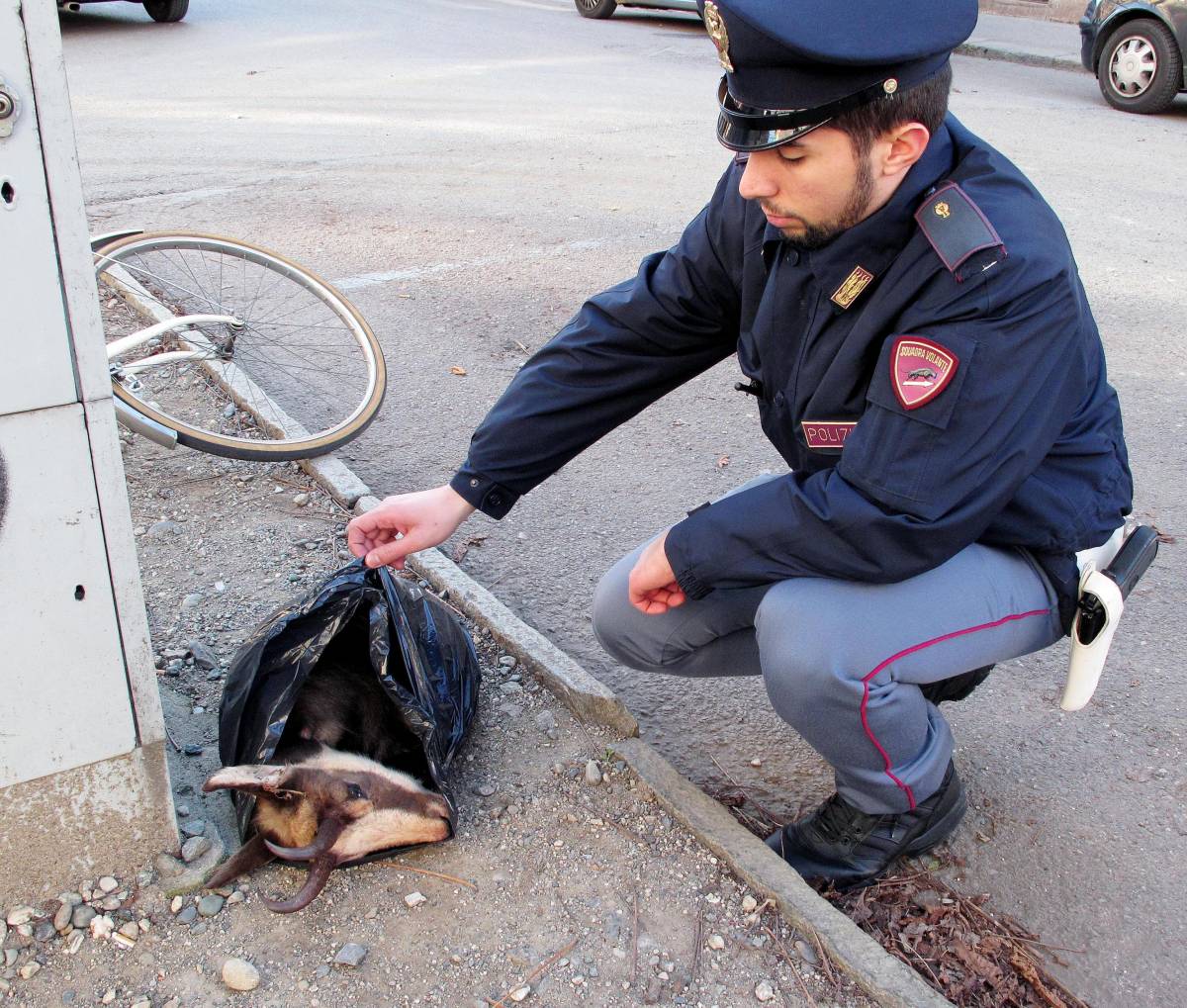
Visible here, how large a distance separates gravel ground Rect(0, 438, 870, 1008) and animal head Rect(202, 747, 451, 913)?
0.26ft

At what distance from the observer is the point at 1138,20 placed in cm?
952

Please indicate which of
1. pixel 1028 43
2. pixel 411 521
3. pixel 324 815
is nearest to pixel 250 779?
pixel 324 815

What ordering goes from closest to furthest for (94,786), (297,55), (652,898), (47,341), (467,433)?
(47,341)
(94,786)
(652,898)
(467,433)
(297,55)

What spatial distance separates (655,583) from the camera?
2.15 m

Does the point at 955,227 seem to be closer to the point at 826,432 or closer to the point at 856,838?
the point at 826,432

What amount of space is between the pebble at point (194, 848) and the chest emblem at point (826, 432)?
1.40m

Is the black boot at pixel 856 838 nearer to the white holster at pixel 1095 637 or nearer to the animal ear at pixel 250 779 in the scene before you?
the white holster at pixel 1095 637

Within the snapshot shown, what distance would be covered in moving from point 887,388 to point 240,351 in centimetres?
341

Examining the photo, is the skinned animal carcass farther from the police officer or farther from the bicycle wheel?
the bicycle wheel

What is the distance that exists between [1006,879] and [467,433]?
8.30ft

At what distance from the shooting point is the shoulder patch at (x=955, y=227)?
1861 mm

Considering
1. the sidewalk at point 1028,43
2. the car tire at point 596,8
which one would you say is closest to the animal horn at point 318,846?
the sidewalk at point 1028,43

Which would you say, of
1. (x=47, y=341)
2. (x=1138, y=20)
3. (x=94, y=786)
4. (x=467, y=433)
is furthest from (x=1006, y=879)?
(x=1138, y=20)

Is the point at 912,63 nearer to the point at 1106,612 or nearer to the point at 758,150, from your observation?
the point at 758,150
